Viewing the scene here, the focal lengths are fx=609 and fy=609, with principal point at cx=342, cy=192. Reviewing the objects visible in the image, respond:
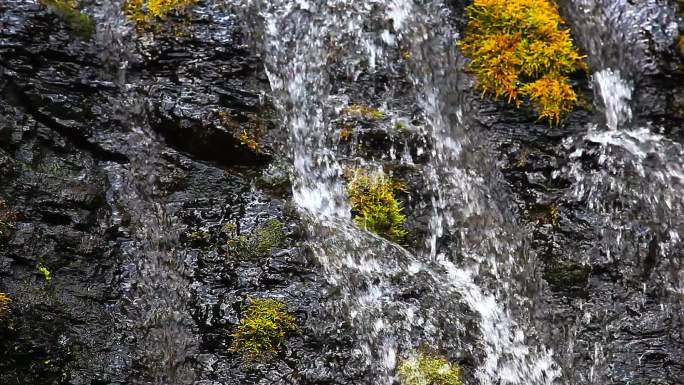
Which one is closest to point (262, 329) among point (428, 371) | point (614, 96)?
point (428, 371)

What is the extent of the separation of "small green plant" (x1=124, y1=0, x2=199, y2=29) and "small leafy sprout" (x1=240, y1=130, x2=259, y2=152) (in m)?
1.37

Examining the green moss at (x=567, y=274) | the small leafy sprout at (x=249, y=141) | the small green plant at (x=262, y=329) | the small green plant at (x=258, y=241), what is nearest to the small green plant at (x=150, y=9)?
the small leafy sprout at (x=249, y=141)

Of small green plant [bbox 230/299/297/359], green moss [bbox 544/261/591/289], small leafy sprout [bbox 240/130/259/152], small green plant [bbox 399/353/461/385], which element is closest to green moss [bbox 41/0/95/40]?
small leafy sprout [bbox 240/130/259/152]

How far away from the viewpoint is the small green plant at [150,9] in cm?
540

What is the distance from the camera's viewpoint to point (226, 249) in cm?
449

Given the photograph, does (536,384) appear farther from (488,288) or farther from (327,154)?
(327,154)

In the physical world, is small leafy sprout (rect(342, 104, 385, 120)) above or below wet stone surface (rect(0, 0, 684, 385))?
above

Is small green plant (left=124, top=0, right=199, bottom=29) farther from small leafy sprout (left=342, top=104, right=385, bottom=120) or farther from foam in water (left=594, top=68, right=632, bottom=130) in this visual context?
foam in water (left=594, top=68, right=632, bottom=130)

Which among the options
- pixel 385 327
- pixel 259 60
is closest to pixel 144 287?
A: pixel 385 327

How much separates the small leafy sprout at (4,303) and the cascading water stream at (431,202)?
2070 millimetres

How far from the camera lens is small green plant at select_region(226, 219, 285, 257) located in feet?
14.7

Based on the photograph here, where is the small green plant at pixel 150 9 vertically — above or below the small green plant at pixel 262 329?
above

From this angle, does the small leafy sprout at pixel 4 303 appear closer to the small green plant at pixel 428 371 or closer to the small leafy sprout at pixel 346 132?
the small green plant at pixel 428 371

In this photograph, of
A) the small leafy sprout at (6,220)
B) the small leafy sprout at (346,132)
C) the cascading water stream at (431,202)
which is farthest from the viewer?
the small leafy sprout at (346,132)
